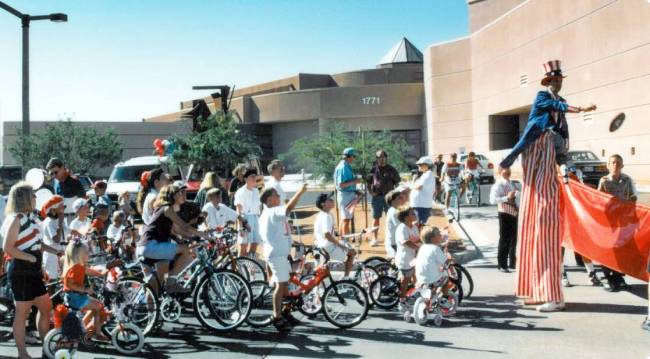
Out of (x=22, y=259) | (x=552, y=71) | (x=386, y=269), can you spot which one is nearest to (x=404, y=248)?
(x=386, y=269)

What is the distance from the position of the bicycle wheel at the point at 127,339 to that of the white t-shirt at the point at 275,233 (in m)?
1.56

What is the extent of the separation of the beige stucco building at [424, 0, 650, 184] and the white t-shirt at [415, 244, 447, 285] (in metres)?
20.7

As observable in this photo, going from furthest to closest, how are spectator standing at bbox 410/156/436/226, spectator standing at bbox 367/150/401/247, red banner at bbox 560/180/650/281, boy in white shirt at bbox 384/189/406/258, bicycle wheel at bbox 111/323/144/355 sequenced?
spectator standing at bbox 367/150/401/247 → spectator standing at bbox 410/156/436/226 → boy in white shirt at bbox 384/189/406/258 → red banner at bbox 560/180/650/281 → bicycle wheel at bbox 111/323/144/355

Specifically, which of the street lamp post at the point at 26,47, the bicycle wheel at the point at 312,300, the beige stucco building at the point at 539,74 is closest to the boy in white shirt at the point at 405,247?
the bicycle wheel at the point at 312,300

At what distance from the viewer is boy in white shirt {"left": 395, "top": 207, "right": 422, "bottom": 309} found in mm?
8094

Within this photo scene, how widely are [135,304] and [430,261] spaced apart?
3.25m

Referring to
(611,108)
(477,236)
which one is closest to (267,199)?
(477,236)

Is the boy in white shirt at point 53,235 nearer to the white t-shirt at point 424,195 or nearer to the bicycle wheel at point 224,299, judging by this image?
the bicycle wheel at point 224,299

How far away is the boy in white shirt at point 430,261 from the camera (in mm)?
7590

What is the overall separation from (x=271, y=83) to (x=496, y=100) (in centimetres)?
3147

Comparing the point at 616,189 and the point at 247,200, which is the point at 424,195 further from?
the point at 616,189

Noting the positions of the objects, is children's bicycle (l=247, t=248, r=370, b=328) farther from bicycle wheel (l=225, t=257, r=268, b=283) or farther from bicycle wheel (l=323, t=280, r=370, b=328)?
bicycle wheel (l=225, t=257, r=268, b=283)

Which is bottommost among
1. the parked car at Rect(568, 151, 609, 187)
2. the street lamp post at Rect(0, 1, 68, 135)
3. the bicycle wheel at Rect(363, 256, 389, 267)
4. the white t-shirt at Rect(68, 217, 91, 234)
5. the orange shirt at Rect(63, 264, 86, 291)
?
the bicycle wheel at Rect(363, 256, 389, 267)

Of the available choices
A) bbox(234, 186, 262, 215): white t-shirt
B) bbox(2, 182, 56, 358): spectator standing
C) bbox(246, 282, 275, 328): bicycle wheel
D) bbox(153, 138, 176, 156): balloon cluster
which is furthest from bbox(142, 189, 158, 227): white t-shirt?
bbox(153, 138, 176, 156): balloon cluster
